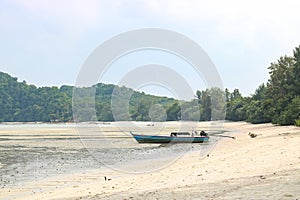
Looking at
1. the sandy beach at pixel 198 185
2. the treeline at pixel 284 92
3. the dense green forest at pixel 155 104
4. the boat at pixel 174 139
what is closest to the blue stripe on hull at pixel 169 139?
the boat at pixel 174 139

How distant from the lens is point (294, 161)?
15.7 m

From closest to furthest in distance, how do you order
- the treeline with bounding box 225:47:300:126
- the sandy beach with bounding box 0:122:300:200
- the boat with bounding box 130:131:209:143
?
1. the sandy beach with bounding box 0:122:300:200
2. the boat with bounding box 130:131:209:143
3. the treeline with bounding box 225:47:300:126

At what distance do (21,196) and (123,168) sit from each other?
337 inches

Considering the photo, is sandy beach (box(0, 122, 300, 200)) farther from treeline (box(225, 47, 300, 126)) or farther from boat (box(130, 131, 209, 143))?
treeline (box(225, 47, 300, 126))

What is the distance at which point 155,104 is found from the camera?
504 feet

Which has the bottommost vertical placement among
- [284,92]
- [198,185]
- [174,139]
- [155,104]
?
[198,185]

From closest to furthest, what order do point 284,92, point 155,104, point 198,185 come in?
1. point 198,185
2. point 284,92
3. point 155,104

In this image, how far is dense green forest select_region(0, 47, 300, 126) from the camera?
63.2 m

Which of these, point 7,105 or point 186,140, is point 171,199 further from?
point 7,105

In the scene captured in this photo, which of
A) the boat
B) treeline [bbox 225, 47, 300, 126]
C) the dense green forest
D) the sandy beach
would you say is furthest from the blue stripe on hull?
the sandy beach

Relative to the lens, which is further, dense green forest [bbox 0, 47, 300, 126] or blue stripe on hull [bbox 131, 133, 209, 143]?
dense green forest [bbox 0, 47, 300, 126]

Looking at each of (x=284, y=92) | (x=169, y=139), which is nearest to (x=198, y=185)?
(x=169, y=139)

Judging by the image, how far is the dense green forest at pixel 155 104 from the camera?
63250 millimetres

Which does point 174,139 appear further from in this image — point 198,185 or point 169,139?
point 198,185
